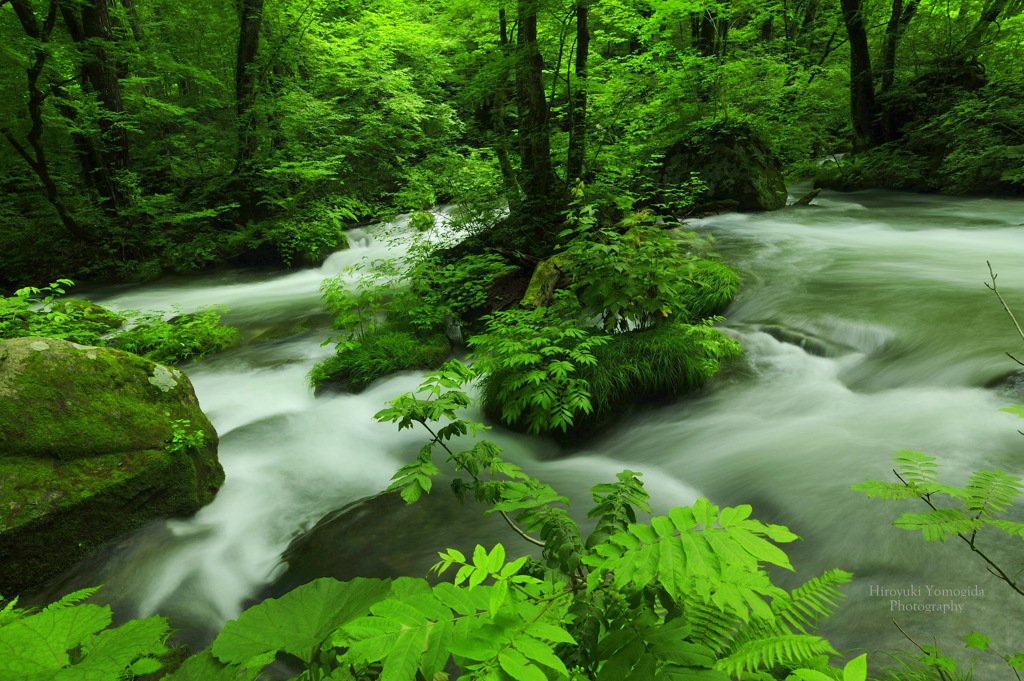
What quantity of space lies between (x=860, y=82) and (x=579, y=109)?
30.5 ft

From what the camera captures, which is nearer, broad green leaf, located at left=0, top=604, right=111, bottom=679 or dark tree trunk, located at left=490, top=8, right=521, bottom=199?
broad green leaf, located at left=0, top=604, right=111, bottom=679

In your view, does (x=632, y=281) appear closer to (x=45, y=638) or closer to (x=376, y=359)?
(x=376, y=359)

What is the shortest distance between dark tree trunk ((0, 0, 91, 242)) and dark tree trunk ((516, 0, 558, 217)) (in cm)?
973

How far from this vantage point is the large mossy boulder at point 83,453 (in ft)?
10.3

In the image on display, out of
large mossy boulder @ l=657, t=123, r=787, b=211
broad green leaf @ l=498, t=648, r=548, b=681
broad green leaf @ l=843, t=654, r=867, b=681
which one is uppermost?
large mossy boulder @ l=657, t=123, r=787, b=211

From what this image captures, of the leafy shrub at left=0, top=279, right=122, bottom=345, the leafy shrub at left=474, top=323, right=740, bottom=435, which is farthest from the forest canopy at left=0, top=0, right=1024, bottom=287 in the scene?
the leafy shrub at left=0, top=279, right=122, bottom=345

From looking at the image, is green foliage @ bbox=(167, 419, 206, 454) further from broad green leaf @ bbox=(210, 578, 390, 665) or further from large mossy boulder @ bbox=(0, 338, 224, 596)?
broad green leaf @ bbox=(210, 578, 390, 665)

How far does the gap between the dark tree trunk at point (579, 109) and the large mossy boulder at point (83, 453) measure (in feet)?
20.2

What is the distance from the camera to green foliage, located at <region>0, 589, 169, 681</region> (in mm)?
1100

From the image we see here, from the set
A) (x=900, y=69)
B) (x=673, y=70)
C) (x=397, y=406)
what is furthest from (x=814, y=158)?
(x=397, y=406)

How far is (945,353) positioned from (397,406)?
4.92 metres

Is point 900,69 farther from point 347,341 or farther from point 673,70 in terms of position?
point 347,341

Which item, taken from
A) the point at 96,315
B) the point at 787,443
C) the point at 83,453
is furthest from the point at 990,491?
the point at 96,315

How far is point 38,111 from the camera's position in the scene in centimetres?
1036
